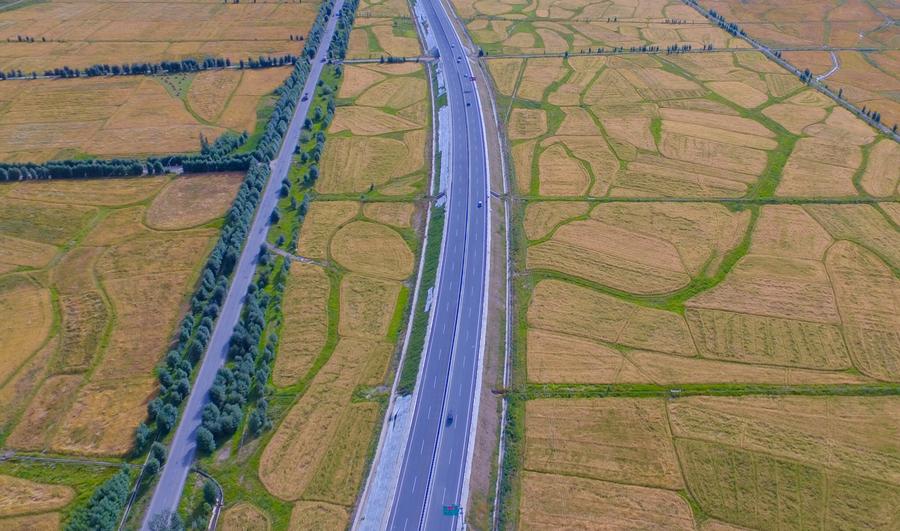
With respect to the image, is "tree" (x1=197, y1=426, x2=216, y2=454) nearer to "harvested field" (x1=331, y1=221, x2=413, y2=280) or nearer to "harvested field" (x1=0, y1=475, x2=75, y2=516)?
"harvested field" (x1=0, y1=475, x2=75, y2=516)

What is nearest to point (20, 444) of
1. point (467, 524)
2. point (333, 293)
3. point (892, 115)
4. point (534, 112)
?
point (333, 293)

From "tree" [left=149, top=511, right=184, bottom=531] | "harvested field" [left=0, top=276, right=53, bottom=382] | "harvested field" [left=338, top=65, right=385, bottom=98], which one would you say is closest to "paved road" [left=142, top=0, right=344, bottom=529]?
"tree" [left=149, top=511, right=184, bottom=531]

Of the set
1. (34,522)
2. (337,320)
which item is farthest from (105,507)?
(337,320)

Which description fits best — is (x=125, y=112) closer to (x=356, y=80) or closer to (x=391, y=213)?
(x=356, y=80)

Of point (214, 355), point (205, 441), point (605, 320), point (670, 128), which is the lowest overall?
point (205, 441)

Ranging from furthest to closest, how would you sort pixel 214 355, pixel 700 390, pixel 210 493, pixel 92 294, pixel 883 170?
pixel 883 170
pixel 92 294
pixel 214 355
pixel 700 390
pixel 210 493
